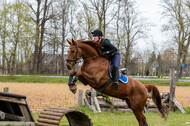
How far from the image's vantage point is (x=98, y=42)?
19.5 ft

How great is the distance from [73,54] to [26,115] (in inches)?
97.8

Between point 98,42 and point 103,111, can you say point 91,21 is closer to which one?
point 103,111

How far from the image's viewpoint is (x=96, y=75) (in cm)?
548

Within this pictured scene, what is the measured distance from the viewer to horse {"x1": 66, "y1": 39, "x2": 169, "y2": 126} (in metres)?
5.40

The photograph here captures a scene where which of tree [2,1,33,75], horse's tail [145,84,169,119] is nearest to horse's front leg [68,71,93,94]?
horse's tail [145,84,169,119]

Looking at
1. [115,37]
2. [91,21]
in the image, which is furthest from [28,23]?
[115,37]

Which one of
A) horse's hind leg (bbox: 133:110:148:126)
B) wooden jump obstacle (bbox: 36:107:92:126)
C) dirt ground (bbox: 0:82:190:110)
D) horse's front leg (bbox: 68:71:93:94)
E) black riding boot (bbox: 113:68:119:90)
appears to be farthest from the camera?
dirt ground (bbox: 0:82:190:110)

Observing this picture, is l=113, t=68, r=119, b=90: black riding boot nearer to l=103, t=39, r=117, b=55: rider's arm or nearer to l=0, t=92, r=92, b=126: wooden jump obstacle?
l=103, t=39, r=117, b=55: rider's arm

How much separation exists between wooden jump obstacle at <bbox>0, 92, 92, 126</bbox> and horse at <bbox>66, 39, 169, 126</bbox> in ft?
2.60

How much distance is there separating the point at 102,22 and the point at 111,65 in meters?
23.1

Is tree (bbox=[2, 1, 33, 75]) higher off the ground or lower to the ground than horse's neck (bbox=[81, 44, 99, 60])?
higher

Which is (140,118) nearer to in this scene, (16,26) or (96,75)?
(96,75)

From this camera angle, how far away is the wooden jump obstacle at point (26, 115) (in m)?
5.37

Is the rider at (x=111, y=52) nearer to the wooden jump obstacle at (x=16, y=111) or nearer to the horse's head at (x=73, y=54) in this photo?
the horse's head at (x=73, y=54)
